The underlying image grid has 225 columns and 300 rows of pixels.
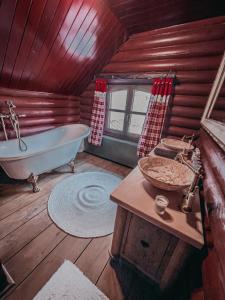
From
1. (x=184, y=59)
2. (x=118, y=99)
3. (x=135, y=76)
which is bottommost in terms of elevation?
(x=118, y=99)

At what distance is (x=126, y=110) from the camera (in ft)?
9.56

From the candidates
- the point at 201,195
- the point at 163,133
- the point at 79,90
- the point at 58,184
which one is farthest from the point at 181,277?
the point at 79,90

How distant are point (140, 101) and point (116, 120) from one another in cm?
67

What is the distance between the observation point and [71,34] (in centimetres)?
192

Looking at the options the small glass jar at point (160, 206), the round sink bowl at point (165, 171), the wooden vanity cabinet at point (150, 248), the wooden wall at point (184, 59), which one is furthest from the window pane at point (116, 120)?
the small glass jar at point (160, 206)

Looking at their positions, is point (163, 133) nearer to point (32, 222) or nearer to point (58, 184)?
point (58, 184)

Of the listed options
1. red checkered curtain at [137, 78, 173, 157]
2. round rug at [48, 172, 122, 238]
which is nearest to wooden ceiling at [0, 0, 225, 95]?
red checkered curtain at [137, 78, 173, 157]

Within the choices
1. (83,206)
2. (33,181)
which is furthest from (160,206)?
(33,181)

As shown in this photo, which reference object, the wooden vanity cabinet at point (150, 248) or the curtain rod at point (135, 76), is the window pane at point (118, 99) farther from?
the wooden vanity cabinet at point (150, 248)

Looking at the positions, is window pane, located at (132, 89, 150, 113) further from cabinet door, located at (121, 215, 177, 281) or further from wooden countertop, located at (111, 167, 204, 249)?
cabinet door, located at (121, 215, 177, 281)

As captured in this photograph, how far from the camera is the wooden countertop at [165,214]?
694 mm

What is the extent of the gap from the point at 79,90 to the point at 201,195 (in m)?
3.04

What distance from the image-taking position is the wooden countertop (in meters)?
0.69

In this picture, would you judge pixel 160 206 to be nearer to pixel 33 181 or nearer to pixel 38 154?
pixel 38 154
